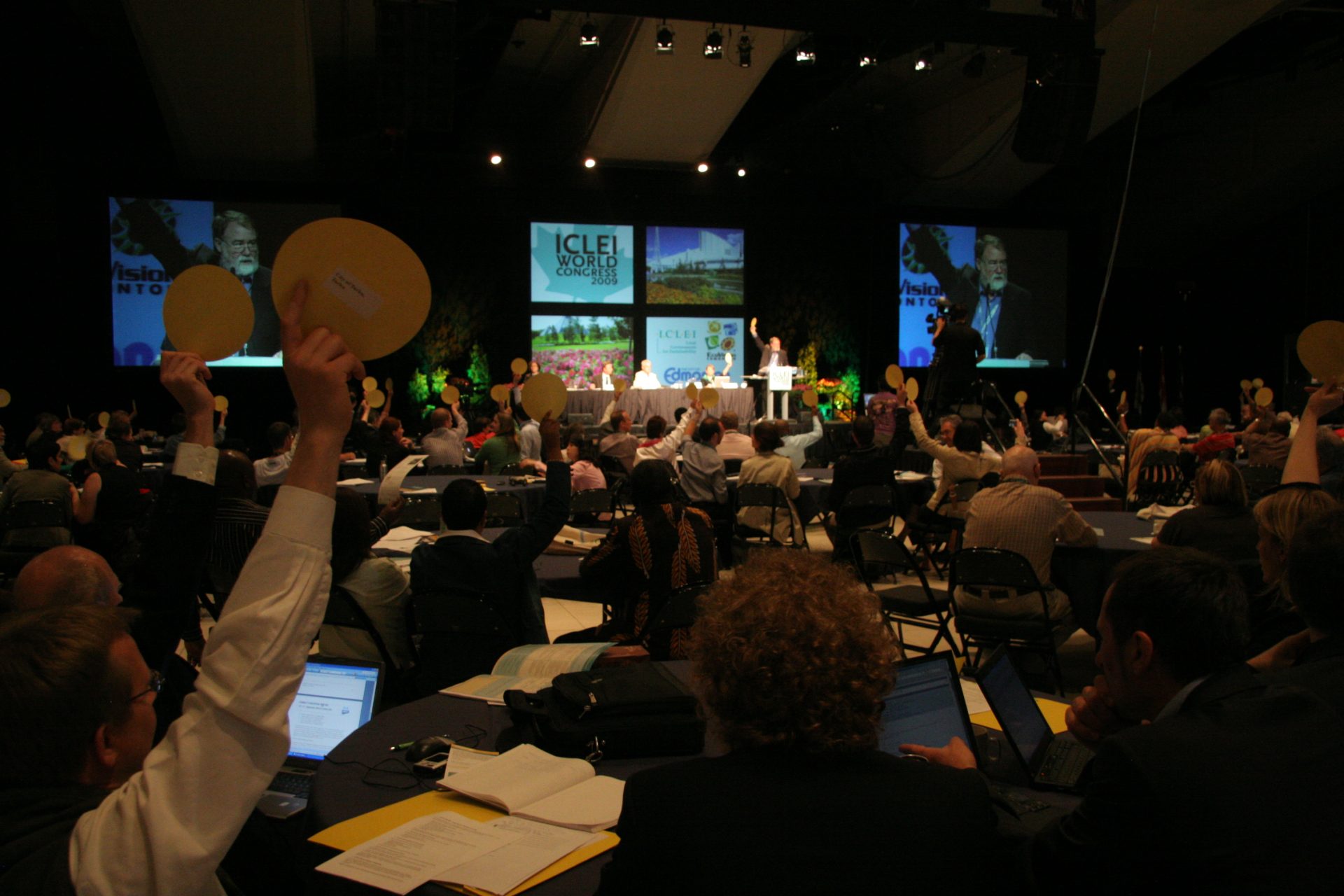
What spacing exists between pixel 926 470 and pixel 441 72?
619 cm

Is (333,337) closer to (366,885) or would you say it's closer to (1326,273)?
(366,885)

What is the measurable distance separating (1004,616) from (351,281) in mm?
4106

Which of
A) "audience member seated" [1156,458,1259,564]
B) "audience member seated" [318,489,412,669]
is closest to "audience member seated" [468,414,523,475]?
"audience member seated" [318,489,412,669]

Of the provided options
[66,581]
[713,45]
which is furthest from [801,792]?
[713,45]

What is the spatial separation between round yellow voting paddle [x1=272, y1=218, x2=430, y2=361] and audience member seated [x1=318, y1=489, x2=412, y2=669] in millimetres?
2378

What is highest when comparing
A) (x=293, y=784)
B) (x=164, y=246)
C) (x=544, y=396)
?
(x=164, y=246)

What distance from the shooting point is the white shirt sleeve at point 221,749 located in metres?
0.87

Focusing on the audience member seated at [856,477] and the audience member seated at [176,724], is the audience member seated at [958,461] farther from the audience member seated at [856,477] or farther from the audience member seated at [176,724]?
the audience member seated at [176,724]

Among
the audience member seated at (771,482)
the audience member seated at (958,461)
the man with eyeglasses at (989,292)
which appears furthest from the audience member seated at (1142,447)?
the man with eyeglasses at (989,292)

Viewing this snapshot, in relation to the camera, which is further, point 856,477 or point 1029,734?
point 856,477

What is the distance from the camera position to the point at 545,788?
1813 mm

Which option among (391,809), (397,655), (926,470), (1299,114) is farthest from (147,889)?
(1299,114)

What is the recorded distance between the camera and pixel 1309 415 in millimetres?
3430

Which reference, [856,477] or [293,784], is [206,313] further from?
[856,477]
